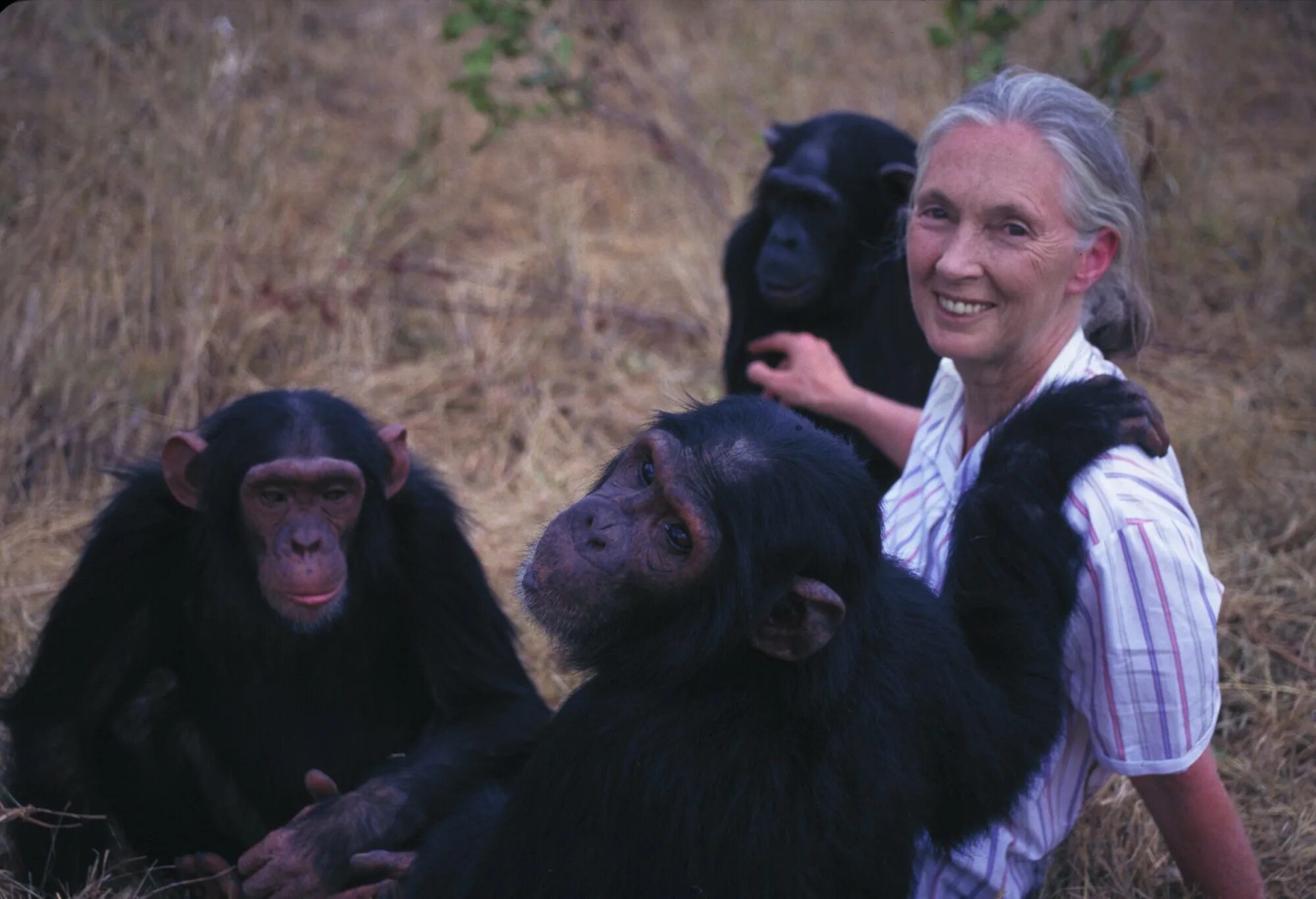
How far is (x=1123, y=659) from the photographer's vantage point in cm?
318

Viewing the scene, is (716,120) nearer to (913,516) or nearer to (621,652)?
(913,516)

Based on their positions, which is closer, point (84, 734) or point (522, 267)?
point (84, 734)

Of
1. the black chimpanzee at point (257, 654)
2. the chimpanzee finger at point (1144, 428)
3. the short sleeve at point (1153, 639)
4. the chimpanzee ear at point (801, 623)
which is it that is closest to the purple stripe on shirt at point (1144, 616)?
the short sleeve at point (1153, 639)

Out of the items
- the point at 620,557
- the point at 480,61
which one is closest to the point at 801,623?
the point at 620,557

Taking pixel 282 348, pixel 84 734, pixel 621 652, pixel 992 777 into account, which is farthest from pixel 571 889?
pixel 282 348

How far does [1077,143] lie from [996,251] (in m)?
0.32

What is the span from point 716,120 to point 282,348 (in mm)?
3806

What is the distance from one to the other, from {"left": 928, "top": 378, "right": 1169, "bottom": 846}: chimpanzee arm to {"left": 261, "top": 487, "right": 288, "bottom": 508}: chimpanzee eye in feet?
5.69

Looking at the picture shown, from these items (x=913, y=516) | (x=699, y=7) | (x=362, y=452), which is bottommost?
(x=913, y=516)

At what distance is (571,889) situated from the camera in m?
2.84

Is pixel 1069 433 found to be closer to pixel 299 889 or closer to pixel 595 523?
pixel 595 523

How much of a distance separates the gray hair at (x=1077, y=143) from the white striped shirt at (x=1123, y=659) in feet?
1.21

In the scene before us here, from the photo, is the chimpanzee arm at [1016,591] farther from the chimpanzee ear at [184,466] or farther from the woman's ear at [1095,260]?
the chimpanzee ear at [184,466]

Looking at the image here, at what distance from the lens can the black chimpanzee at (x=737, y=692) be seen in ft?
9.05
